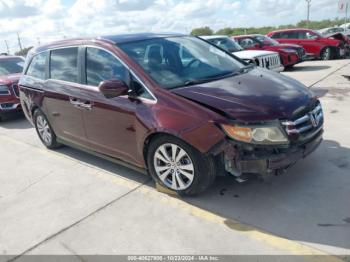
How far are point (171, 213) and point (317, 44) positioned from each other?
15157 mm

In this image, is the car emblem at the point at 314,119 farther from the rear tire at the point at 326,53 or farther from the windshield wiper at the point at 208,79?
the rear tire at the point at 326,53

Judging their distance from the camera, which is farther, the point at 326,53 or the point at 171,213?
the point at 326,53

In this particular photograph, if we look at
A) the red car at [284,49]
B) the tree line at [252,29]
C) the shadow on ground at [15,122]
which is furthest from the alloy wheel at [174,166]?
the tree line at [252,29]

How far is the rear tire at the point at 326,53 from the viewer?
54.2ft

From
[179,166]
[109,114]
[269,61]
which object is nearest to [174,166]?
[179,166]

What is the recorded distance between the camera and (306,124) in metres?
3.72

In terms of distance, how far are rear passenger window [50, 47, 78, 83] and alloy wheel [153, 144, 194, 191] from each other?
1.72 m

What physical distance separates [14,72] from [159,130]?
7.70 meters

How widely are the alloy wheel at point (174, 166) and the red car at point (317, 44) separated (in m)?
14.7

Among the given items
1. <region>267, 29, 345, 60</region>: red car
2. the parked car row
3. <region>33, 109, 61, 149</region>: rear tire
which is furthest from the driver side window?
<region>33, 109, 61, 149</region>: rear tire

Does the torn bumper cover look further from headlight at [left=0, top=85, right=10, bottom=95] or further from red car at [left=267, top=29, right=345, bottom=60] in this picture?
red car at [left=267, top=29, right=345, bottom=60]

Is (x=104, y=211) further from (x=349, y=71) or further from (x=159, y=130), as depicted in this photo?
(x=349, y=71)

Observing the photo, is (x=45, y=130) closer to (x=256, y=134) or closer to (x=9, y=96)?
(x=9, y=96)

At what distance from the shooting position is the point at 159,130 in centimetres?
383
